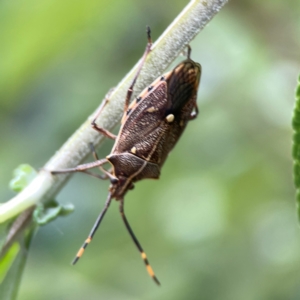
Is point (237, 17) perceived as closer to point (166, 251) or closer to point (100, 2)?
point (100, 2)

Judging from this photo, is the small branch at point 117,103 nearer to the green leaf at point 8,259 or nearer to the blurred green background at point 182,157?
the green leaf at point 8,259

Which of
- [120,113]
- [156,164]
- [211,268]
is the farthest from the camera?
[211,268]

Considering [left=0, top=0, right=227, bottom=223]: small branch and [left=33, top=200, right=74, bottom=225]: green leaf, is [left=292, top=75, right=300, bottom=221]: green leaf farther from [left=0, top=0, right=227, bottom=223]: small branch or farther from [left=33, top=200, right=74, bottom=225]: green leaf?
[left=33, top=200, right=74, bottom=225]: green leaf

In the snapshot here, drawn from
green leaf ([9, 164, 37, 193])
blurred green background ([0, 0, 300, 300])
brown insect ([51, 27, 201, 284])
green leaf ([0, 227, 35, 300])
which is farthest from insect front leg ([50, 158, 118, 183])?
blurred green background ([0, 0, 300, 300])

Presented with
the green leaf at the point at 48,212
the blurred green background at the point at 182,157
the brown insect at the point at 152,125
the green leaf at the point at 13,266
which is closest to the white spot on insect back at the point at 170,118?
the brown insect at the point at 152,125

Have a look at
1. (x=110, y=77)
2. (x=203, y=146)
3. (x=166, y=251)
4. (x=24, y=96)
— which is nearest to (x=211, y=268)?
(x=166, y=251)

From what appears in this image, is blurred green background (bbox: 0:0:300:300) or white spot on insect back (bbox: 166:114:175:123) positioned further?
blurred green background (bbox: 0:0:300:300)
